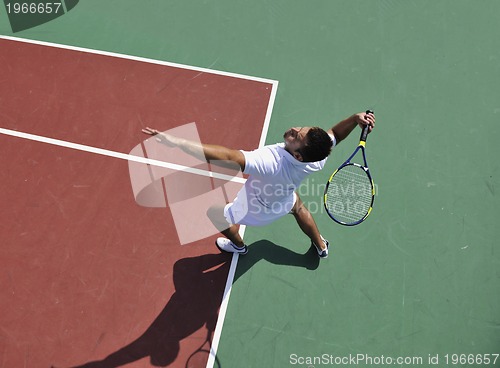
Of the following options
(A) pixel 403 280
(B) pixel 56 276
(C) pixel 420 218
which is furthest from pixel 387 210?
(B) pixel 56 276

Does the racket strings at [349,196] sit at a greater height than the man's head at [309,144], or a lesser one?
lesser

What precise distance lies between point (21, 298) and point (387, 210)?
4.29 metres

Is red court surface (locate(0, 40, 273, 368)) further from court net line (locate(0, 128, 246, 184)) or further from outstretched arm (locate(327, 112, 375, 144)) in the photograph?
outstretched arm (locate(327, 112, 375, 144))

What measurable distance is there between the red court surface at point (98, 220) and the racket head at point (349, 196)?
1272 millimetres

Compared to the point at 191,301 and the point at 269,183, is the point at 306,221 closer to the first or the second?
the point at 269,183

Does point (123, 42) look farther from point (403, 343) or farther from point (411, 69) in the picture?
point (403, 343)

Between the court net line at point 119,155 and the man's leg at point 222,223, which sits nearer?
the man's leg at point 222,223

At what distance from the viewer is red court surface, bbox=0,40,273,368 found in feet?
16.1

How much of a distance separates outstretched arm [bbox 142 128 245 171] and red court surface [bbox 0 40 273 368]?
202 cm

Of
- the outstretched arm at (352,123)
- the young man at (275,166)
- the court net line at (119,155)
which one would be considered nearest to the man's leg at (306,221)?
the young man at (275,166)

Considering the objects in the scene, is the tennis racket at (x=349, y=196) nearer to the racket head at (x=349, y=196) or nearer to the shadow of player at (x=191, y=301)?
the racket head at (x=349, y=196)

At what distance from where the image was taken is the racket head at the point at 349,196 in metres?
5.13

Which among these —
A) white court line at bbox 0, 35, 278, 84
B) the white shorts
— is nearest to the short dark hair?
the white shorts

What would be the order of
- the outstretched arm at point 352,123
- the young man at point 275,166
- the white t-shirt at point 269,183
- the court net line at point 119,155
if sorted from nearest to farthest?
the young man at point 275,166
the white t-shirt at point 269,183
the outstretched arm at point 352,123
the court net line at point 119,155
